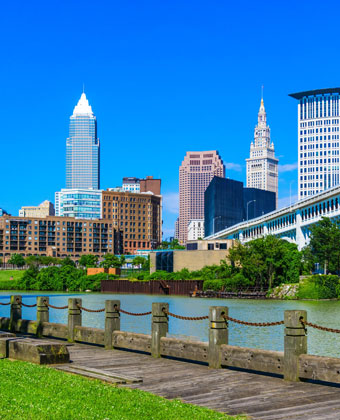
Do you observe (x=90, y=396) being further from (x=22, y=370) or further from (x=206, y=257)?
(x=206, y=257)

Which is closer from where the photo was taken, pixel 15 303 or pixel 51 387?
pixel 51 387

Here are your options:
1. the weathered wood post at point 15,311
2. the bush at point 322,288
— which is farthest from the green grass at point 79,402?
the bush at point 322,288

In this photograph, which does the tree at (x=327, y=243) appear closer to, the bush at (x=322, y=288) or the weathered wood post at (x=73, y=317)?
the bush at (x=322, y=288)

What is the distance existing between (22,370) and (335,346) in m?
27.9

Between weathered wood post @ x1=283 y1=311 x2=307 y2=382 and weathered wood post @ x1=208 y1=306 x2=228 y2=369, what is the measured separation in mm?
2365

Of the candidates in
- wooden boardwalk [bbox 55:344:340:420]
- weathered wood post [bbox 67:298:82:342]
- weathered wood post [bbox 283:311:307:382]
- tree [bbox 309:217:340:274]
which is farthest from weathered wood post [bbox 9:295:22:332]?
tree [bbox 309:217:340:274]

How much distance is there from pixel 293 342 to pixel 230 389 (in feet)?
7.43

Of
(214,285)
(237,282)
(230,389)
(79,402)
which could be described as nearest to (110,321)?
(230,389)

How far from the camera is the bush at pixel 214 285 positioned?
4918 inches

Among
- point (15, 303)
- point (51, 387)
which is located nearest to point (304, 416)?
point (51, 387)

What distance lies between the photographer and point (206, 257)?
146000mm

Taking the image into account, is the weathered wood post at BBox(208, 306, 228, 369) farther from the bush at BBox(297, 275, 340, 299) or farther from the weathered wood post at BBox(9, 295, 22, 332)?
the bush at BBox(297, 275, 340, 299)

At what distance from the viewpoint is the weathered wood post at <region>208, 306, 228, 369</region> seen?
17.3m

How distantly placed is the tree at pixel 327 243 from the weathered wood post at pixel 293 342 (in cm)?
9010
